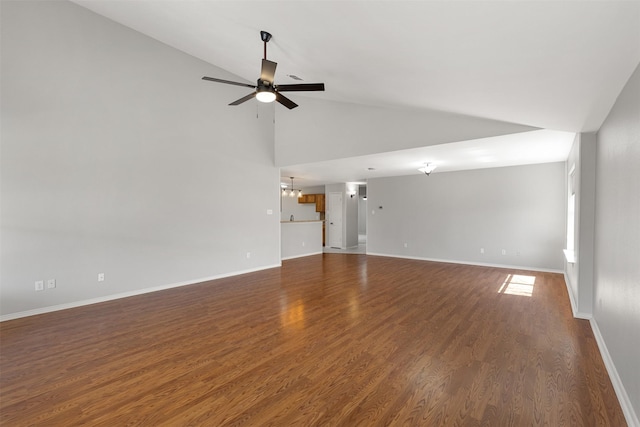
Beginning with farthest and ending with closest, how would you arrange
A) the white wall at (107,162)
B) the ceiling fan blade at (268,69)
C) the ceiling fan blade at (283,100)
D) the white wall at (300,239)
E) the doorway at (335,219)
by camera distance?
the doorway at (335,219) < the white wall at (300,239) < the white wall at (107,162) < the ceiling fan blade at (283,100) < the ceiling fan blade at (268,69)

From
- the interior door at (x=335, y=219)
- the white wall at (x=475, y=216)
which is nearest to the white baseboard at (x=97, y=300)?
the white wall at (x=475, y=216)

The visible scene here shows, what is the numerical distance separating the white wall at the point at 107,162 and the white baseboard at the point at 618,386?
224 inches

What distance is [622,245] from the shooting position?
2021mm

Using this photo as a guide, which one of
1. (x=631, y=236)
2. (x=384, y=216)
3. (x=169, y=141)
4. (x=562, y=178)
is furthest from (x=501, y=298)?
(x=169, y=141)

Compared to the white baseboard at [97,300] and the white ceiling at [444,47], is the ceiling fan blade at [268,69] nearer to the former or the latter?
the white ceiling at [444,47]

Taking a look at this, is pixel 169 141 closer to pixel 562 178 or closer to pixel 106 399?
pixel 106 399

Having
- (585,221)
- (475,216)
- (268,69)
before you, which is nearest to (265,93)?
(268,69)

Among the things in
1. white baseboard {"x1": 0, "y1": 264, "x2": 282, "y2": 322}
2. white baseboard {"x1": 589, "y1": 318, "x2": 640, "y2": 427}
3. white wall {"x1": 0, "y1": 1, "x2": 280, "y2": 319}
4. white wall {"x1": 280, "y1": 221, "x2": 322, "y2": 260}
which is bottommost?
white baseboard {"x1": 0, "y1": 264, "x2": 282, "y2": 322}

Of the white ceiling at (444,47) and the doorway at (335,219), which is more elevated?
the white ceiling at (444,47)

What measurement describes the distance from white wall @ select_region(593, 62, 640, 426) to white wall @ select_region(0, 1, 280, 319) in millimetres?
5713

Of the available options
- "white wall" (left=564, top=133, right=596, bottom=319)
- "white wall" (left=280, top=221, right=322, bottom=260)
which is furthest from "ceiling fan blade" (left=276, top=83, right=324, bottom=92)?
"white wall" (left=280, top=221, right=322, bottom=260)

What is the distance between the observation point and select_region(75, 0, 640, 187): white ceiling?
150cm

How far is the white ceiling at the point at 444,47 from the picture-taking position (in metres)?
1.50

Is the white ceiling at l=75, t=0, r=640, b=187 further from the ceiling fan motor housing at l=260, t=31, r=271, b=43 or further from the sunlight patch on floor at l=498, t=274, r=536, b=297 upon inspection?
the sunlight patch on floor at l=498, t=274, r=536, b=297
